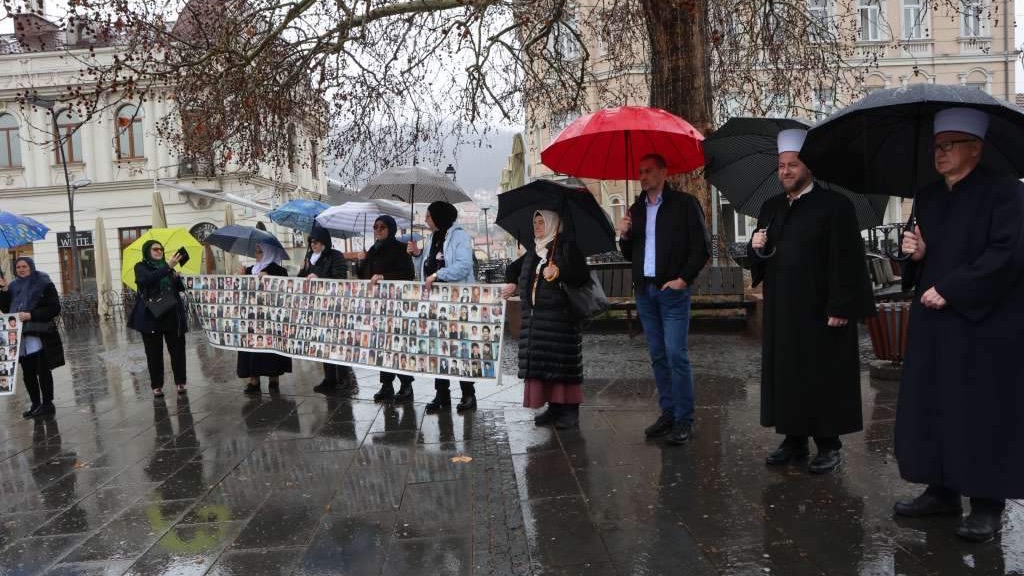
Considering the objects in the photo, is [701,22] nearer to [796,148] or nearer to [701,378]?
[701,378]

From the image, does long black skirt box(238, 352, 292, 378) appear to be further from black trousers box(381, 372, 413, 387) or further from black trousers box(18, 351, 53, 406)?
black trousers box(18, 351, 53, 406)

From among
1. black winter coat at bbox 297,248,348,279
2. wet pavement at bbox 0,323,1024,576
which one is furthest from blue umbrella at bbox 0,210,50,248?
black winter coat at bbox 297,248,348,279

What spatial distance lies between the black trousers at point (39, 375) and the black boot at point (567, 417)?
18.3ft

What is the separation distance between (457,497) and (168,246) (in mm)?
5670

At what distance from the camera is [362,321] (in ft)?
26.5

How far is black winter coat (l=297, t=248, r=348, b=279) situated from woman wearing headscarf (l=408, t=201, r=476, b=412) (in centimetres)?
134

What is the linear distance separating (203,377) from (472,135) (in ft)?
22.5

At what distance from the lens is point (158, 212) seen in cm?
2320

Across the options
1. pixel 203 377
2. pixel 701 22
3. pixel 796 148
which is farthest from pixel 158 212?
pixel 796 148

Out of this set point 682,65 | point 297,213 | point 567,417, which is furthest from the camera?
point 682,65

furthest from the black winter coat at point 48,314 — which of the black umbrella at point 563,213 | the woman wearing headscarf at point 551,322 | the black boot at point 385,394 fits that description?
the woman wearing headscarf at point 551,322

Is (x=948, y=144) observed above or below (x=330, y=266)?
above

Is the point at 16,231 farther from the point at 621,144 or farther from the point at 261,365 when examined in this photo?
the point at 621,144

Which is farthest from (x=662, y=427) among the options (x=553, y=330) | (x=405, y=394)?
(x=405, y=394)
